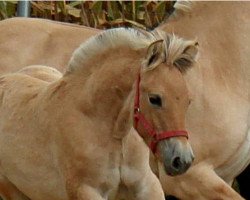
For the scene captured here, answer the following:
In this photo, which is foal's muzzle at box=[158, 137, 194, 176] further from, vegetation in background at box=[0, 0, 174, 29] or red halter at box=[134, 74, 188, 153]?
vegetation in background at box=[0, 0, 174, 29]

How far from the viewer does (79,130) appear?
6113mm

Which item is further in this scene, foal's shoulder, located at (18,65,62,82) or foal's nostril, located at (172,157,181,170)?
foal's shoulder, located at (18,65,62,82)

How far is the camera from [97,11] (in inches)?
400

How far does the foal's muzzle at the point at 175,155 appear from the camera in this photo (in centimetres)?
559

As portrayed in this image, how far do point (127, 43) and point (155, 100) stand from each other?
0.42 meters

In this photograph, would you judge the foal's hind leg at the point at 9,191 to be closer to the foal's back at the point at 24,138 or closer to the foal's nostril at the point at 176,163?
the foal's back at the point at 24,138

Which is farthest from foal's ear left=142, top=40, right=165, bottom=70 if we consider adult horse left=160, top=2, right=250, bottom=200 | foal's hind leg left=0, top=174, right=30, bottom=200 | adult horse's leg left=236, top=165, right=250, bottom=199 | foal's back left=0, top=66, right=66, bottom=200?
adult horse's leg left=236, top=165, right=250, bottom=199

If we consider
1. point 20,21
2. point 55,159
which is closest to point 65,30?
point 20,21

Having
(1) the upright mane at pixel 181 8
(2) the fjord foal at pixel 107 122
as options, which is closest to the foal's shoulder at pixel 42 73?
(2) the fjord foal at pixel 107 122

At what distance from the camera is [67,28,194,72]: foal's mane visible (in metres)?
5.79

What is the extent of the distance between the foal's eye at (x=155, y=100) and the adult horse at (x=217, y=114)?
48.1 inches

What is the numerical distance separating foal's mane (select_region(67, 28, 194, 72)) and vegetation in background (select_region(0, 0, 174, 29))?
3834 millimetres

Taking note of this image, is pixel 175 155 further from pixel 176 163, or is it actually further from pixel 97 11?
pixel 97 11

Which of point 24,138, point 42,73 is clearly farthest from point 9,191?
point 42,73
